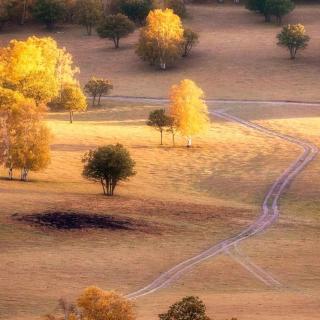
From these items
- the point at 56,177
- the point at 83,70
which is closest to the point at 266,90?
the point at 83,70

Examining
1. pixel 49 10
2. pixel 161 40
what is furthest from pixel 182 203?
pixel 49 10

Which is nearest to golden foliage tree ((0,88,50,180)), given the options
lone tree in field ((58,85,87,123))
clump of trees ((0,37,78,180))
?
clump of trees ((0,37,78,180))

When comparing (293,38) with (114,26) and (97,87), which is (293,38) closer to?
(114,26)

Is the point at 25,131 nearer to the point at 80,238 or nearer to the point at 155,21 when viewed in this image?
the point at 80,238

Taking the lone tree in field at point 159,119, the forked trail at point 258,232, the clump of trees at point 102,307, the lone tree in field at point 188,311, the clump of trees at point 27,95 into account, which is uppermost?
the lone tree in field at point 188,311

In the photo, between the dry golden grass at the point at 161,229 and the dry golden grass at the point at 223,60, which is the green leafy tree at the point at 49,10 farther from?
the dry golden grass at the point at 161,229

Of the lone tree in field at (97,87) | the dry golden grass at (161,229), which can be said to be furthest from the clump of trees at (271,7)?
the dry golden grass at (161,229)
